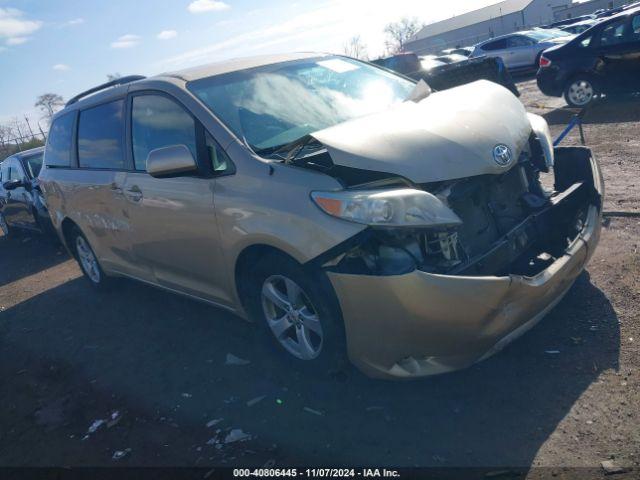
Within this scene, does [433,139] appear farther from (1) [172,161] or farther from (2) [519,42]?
(2) [519,42]

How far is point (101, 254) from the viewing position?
18.3ft

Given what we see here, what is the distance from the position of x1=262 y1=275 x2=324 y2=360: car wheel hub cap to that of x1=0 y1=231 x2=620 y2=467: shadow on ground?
22 cm

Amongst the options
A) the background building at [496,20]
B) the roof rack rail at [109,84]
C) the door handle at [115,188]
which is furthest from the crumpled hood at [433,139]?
the background building at [496,20]

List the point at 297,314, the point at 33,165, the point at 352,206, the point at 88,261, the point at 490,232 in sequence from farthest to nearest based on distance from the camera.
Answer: the point at 33,165 → the point at 88,261 → the point at 297,314 → the point at 490,232 → the point at 352,206

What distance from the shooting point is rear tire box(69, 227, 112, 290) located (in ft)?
19.6

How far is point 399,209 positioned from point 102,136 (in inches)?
131

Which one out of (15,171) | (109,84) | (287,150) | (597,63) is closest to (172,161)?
(287,150)

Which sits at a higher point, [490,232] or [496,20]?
[496,20]

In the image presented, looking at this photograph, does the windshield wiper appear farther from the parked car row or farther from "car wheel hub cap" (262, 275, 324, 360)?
the parked car row

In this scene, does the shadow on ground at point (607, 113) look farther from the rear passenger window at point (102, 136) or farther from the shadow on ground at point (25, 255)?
the shadow on ground at point (25, 255)

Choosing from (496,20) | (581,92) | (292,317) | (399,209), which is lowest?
(581,92)

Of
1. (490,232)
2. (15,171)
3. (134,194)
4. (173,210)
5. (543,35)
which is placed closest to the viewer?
(490,232)

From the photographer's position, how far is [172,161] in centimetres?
346

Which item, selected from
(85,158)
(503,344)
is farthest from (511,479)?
(85,158)
